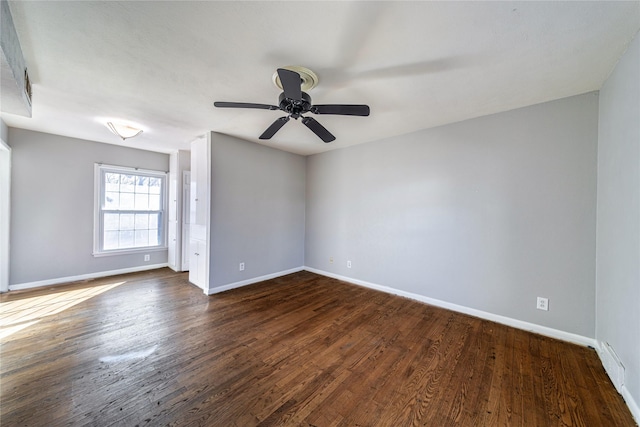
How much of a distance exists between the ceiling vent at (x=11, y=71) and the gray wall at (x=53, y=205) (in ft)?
6.79

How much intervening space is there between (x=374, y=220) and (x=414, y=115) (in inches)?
64.9

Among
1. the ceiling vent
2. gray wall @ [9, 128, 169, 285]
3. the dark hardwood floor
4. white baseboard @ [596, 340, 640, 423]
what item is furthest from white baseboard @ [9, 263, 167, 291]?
white baseboard @ [596, 340, 640, 423]

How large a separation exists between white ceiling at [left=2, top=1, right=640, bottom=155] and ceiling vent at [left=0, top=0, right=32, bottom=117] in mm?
62

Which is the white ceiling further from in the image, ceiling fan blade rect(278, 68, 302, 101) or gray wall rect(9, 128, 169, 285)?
gray wall rect(9, 128, 169, 285)

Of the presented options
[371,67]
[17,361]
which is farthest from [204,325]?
[371,67]

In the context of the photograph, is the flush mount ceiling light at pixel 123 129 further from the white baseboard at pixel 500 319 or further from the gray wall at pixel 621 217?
the gray wall at pixel 621 217

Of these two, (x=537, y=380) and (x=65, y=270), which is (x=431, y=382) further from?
(x=65, y=270)

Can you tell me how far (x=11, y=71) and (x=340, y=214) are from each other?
3739 mm

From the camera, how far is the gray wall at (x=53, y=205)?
11.0 ft

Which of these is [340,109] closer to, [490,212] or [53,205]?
[490,212]

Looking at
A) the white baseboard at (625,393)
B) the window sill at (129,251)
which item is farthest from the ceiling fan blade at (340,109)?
the window sill at (129,251)

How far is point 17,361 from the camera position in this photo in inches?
71.3

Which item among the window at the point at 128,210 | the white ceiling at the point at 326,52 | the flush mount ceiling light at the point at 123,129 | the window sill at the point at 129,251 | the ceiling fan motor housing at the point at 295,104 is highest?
the white ceiling at the point at 326,52

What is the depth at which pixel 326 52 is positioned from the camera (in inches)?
63.7
